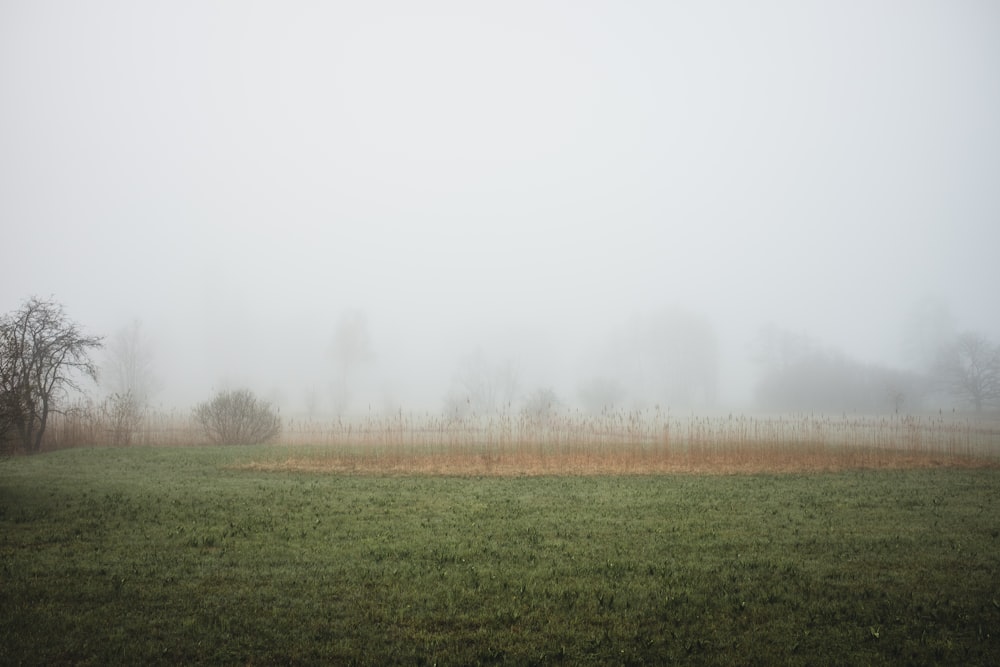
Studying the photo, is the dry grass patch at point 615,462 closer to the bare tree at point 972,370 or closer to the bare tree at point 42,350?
the bare tree at point 42,350

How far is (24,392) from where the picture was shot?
16125 mm

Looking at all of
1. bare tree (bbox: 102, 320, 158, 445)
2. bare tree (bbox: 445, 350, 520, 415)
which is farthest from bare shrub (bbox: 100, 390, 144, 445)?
bare tree (bbox: 445, 350, 520, 415)

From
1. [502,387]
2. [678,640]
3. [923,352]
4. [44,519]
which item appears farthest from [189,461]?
[923,352]

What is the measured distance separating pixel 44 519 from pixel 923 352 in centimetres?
7129

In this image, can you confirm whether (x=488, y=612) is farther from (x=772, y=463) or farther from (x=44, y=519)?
(x=772, y=463)

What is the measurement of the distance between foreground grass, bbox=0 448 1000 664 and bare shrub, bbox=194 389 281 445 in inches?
611

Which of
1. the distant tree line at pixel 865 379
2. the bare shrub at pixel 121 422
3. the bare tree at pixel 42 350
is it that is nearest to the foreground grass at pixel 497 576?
the bare tree at pixel 42 350

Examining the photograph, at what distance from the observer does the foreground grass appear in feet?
18.8

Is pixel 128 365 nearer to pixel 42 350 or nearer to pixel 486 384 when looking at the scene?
pixel 42 350

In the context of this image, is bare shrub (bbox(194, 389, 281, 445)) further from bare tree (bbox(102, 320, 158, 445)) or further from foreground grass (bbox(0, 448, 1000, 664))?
bare tree (bbox(102, 320, 158, 445))

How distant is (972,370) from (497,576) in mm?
51907

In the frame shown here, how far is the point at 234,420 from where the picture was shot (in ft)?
99.2

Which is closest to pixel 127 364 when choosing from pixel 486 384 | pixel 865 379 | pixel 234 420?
pixel 234 420

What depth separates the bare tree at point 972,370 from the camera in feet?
135
